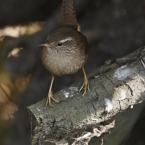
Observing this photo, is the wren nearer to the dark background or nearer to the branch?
the branch

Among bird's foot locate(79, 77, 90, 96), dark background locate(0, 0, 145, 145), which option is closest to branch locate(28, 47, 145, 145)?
bird's foot locate(79, 77, 90, 96)

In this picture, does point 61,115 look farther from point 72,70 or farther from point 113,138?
point 113,138

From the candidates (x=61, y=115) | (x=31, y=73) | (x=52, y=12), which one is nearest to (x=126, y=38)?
(x=52, y=12)

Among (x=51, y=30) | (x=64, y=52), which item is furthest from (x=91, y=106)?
(x=51, y=30)

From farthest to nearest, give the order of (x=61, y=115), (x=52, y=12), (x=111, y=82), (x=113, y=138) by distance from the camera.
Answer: (x=52, y=12), (x=113, y=138), (x=111, y=82), (x=61, y=115)

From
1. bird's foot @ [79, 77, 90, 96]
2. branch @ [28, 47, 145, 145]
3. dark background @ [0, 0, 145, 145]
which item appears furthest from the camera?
dark background @ [0, 0, 145, 145]

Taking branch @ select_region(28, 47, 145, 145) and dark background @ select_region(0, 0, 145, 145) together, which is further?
dark background @ select_region(0, 0, 145, 145)

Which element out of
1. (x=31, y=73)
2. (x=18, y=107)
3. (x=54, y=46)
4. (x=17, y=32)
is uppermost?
(x=54, y=46)
